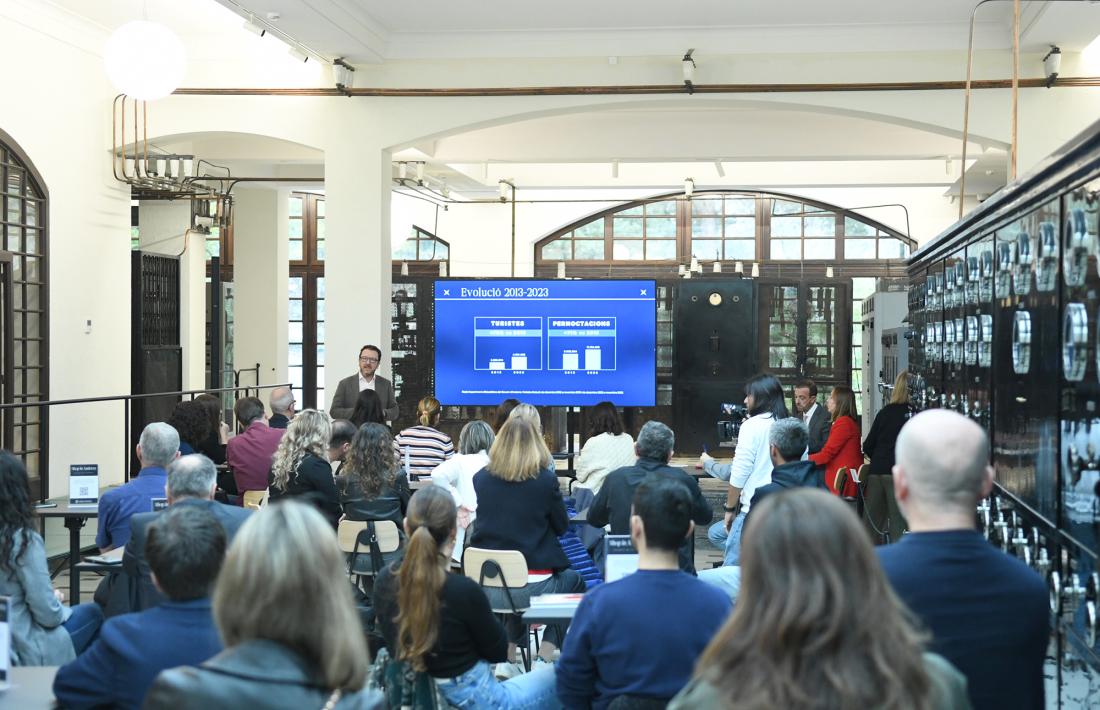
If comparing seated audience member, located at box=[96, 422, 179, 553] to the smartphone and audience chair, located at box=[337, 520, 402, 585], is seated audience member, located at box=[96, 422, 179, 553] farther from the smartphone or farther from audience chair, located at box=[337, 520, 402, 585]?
the smartphone

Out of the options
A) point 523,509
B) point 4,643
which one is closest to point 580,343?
point 523,509

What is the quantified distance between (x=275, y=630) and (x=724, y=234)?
52.3ft

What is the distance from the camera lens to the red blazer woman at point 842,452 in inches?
320

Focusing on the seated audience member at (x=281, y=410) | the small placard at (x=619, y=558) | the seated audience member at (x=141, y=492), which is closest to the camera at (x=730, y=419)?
the seated audience member at (x=281, y=410)

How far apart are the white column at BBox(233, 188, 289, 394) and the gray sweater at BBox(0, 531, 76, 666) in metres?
10.9

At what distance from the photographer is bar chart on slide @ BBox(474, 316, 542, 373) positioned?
11109mm

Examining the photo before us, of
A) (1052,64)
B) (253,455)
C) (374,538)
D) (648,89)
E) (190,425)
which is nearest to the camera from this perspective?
(374,538)

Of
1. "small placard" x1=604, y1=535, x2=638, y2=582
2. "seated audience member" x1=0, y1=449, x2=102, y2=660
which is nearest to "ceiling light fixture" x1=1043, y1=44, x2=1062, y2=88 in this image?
"small placard" x1=604, y1=535, x2=638, y2=582

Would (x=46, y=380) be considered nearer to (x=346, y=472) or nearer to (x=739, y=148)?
(x=346, y=472)

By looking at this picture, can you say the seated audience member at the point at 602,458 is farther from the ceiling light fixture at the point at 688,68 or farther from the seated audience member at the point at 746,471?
the ceiling light fixture at the point at 688,68

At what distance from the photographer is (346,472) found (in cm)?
619

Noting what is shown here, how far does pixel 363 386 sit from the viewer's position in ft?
29.7

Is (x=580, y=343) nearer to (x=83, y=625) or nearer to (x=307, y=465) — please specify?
(x=307, y=465)

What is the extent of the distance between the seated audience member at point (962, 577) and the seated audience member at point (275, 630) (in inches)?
39.9
